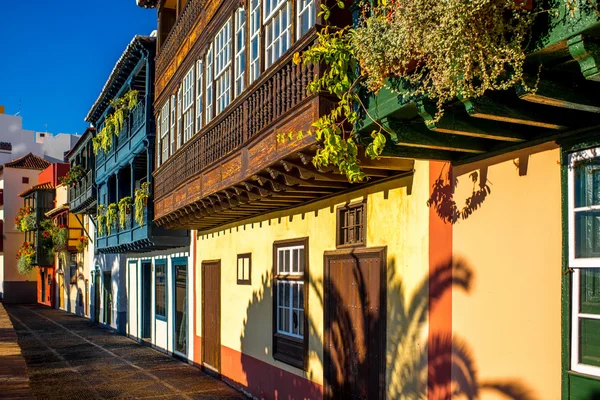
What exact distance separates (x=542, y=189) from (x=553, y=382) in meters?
1.57

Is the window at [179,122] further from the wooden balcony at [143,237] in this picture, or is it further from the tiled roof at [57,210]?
the tiled roof at [57,210]

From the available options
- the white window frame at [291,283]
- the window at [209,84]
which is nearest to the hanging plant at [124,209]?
the window at [209,84]

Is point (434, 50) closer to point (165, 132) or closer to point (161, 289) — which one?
point (165, 132)

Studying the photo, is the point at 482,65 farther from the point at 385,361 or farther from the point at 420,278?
the point at 385,361

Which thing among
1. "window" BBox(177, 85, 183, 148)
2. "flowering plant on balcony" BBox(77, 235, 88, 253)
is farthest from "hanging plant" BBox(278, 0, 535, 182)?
"flowering plant on balcony" BBox(77, 235, 88, 253)

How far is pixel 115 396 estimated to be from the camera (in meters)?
13.5

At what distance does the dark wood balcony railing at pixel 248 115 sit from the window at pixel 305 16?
299mm

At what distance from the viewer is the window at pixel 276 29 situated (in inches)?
334

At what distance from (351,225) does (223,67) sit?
3.85 metres

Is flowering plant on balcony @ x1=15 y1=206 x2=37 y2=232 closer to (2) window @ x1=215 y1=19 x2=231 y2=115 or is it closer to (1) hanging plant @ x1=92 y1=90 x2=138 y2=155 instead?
(1) hanging plant @ x1=92 y1=90 x2=138 y2=155

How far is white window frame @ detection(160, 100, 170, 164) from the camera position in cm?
1598

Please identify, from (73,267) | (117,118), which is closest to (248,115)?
(117,118)

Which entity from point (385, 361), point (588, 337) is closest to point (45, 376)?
point (385, 361)

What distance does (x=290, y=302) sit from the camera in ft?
36.7
